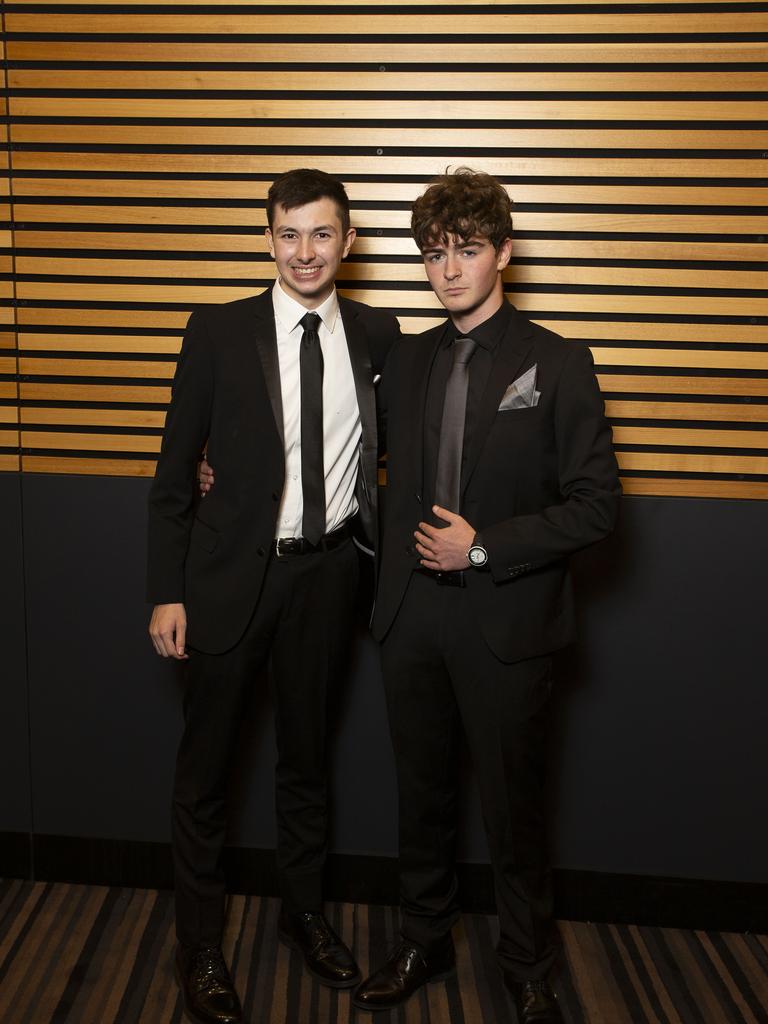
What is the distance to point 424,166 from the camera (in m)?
2.92

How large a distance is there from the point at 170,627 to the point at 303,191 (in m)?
1.22

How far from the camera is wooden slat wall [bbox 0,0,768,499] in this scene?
9.34 ft

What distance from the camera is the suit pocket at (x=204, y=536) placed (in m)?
2.60

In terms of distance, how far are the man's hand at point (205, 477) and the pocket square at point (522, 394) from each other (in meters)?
0.83

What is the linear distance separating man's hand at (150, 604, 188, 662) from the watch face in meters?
0.83

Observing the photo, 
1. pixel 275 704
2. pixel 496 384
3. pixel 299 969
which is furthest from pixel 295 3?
pixel 299 969

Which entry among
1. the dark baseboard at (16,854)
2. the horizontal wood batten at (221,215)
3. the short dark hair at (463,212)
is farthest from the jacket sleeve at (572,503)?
the dark baseboard at (16,854)

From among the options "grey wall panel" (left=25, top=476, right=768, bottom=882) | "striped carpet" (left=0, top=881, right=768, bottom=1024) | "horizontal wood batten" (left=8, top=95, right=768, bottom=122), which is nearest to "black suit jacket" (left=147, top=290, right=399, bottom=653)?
"grey wall panel" (left=25, top=476, right=768, bottom=882)

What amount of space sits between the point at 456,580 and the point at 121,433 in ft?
4.27

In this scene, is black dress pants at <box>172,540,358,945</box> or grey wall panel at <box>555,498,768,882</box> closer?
black dress pants at <box>172,540,358,945</box>

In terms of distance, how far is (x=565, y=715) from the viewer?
122 inches

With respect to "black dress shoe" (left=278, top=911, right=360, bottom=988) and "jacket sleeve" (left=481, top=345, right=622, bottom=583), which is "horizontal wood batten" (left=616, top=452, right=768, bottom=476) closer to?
"jacket sleeve" (left=481, top=345, right=622, bottom=583)

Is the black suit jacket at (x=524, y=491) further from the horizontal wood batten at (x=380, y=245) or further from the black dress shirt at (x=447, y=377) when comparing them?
the horizontal wood batten at (x=380, y=245)

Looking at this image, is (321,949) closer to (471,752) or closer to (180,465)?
(471,752)
